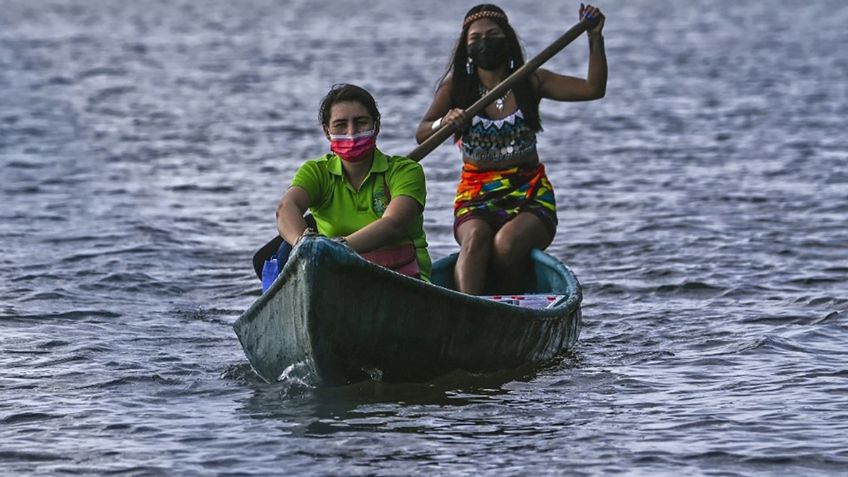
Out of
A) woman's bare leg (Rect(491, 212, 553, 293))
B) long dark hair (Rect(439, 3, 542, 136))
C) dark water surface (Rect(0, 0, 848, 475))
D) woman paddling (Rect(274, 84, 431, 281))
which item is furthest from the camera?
woman's bare leg (Rect(491, 212, 553, 293))

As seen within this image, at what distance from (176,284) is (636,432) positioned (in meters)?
5.35

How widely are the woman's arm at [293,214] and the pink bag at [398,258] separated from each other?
1.34 feet

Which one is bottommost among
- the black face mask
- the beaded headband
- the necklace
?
the necklace

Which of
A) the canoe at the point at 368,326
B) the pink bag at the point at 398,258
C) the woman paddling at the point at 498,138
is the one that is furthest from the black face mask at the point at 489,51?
the canoe at the point at 368,326

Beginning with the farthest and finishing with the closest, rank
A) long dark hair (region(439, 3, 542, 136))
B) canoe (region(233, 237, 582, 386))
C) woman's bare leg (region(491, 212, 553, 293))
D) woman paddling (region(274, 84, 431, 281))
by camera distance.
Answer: woman's bare leg (region(491, 212, 553, 293)), long dark hair (region(439, 3, 542, 136)), woman paddling (region(274, 84, 431, 281)), canoe (region(233, 237, 582, 386))

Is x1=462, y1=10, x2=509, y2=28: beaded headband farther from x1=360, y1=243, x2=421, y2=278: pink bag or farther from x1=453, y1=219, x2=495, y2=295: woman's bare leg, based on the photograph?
x1=360, y1=243, x2=421, y2=278: pink bag

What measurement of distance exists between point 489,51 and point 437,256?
4.16 meters

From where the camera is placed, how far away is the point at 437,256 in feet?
45.5

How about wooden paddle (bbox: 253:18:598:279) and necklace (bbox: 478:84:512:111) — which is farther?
necklace (bbox: 478:84:512:111)

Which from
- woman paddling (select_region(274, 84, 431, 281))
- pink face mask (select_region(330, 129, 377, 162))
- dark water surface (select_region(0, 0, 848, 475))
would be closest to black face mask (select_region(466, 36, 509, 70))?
woman paddling (select_region(274, 84, 431, 281))

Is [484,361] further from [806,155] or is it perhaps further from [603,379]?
[806,155]

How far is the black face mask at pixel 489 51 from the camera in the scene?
390 inches

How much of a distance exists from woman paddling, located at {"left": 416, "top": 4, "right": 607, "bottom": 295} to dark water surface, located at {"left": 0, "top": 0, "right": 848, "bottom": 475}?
2.64 feet

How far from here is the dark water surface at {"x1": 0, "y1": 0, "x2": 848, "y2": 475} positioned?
25.6ft
